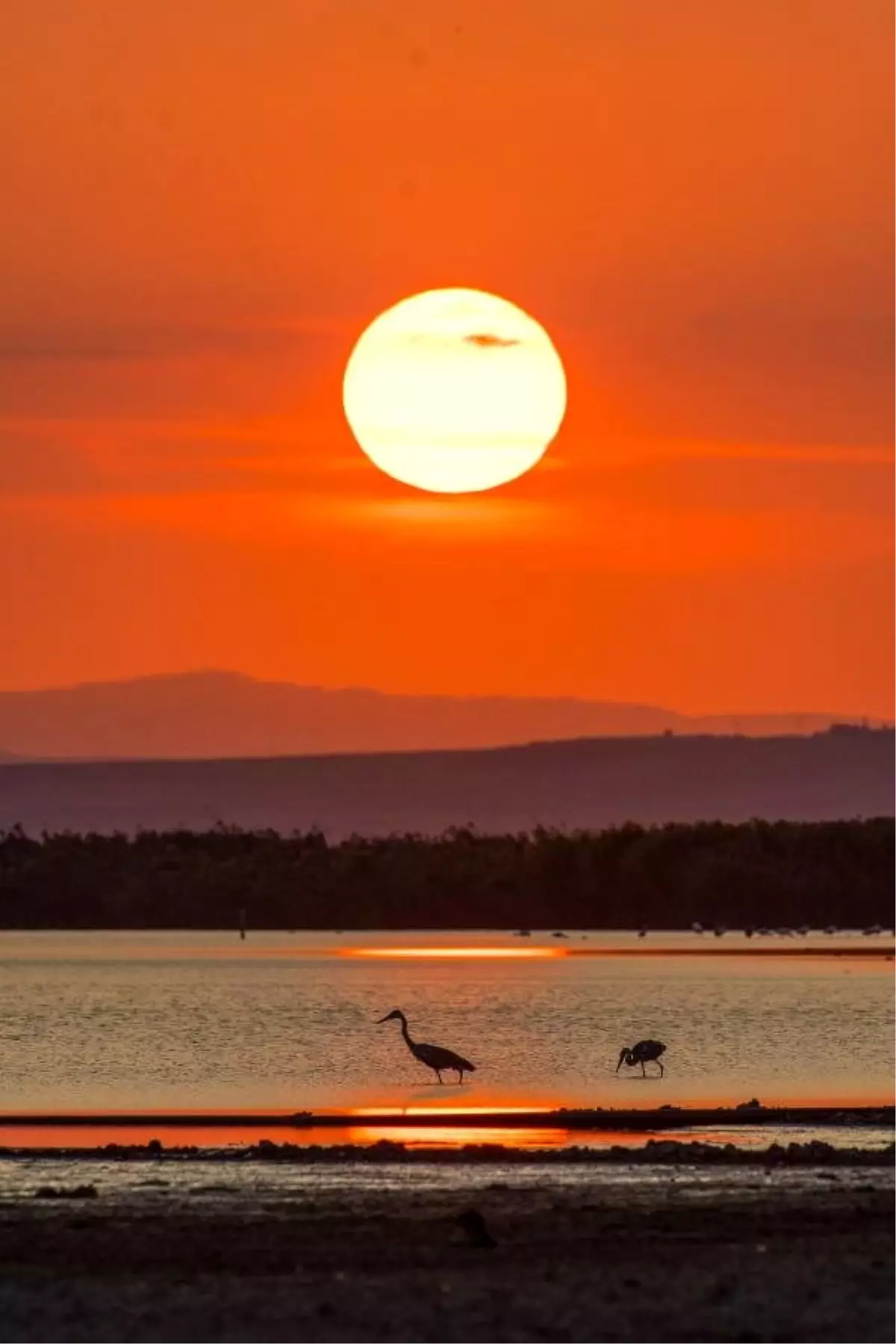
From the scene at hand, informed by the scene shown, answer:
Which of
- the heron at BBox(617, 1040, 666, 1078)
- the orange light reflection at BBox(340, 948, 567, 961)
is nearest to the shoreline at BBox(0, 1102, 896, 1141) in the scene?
the heron at BBox(617, 1040, 666, 1078)

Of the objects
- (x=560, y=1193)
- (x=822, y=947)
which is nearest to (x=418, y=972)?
(x=822, y=947)

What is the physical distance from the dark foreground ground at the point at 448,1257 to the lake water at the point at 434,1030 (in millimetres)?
13483

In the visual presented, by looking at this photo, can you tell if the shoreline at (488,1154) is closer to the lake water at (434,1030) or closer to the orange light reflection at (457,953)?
the lake water at (434,1030)

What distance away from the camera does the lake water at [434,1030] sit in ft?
151

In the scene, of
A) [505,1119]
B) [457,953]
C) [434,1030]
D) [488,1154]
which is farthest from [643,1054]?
[457,953]

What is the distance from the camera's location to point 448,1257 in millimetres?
22188

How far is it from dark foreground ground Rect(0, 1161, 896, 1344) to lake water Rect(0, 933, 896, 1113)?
44.2 feet

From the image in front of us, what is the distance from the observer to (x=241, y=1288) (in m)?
20.5

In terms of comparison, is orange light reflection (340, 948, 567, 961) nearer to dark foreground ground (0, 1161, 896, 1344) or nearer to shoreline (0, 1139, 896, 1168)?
shoreline (0, 1139, 896, 1168)

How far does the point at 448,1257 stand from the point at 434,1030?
51.2 metres

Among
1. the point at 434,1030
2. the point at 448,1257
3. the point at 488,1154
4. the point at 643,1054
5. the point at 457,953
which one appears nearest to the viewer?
the point at 448,1257

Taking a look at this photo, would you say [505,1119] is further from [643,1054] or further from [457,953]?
[457,953]

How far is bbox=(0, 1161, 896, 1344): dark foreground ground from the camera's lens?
19.2m

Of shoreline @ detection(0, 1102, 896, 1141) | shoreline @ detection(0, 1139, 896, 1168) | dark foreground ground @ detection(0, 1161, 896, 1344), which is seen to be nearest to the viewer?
dark foreground ground @ detection(0, 1161, 896, 1344)
